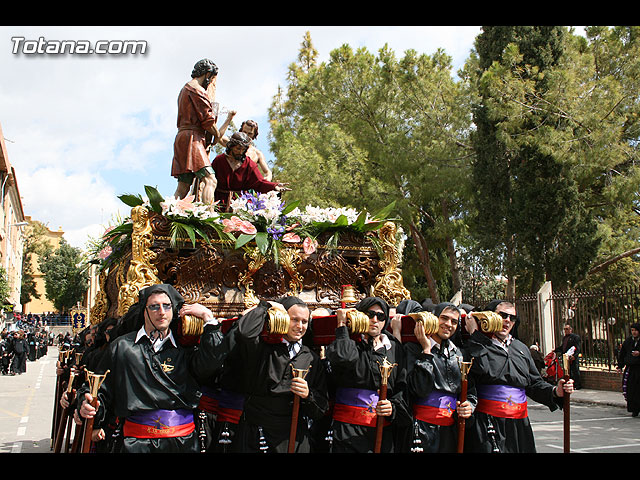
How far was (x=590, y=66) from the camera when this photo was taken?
18.6 meters

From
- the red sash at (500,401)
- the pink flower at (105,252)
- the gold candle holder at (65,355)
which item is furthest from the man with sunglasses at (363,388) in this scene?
the gold candle holder at (65,355)

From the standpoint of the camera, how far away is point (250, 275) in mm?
6266

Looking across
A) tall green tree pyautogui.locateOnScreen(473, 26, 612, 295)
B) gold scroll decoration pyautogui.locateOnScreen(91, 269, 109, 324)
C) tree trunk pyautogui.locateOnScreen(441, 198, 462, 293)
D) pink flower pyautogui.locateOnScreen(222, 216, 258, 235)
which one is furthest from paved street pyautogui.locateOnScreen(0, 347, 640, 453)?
tree trunk pyautogui.locateOnScreen(441, 198, 462, 293)

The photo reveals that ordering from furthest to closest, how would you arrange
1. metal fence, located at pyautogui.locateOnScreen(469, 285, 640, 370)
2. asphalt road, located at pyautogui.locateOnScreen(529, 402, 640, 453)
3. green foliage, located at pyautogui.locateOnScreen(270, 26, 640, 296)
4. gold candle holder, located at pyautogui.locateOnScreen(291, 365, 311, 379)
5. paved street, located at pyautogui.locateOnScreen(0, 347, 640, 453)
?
1. green foliage, located at pyautogui.locateOnScreen(270, 26, 640, 296)
2. metal fence, located at pyautogui.locateOnScreen(469, 285, 640, 370)
3. paved street, located at pyautogui.locateOnScreen(0, 347, 640, 453)
4. asphalt road, located at pyautogui.locateOnScreen(529, 402, 640, 453)
5. gold candle holder, located at pyautogui.locateOnScreen(291, 365, 311, 379)

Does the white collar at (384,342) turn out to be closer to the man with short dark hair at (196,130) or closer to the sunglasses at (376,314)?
the sunglasses at (376,314)

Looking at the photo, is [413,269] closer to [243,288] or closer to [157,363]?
[243,288]

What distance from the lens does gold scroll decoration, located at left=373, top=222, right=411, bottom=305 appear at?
21.4 feet

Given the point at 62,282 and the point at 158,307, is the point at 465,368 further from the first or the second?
the point at 62,282

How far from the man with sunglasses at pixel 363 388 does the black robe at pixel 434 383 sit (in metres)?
0.12

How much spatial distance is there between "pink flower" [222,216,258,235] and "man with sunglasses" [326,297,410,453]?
183cm

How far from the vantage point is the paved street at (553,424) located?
28.6ft

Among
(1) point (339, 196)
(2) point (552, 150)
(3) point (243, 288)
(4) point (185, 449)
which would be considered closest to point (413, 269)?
(1) point (339, 196)

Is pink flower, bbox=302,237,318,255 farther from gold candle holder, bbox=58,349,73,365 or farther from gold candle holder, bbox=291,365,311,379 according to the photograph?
gold candle holder, bbox=58,349,73,365

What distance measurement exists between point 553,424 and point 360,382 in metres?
7.87
